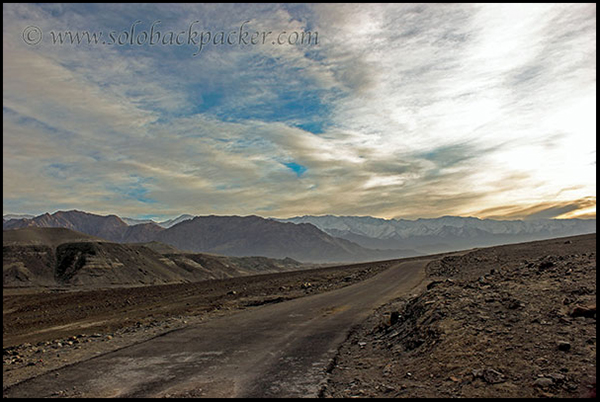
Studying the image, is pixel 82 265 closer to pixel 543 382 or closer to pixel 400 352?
pixel 400 352

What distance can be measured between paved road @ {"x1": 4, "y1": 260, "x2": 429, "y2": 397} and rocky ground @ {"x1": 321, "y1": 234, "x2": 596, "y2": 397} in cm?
91

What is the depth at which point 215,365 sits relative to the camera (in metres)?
10.3

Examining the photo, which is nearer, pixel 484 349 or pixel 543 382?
pixel 543 382

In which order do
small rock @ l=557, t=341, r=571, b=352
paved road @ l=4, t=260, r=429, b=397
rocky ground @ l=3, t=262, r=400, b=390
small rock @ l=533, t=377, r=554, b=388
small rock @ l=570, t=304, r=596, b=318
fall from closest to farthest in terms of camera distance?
1. small rock @ l=533, t=377, r=554, b=388
2. small rock @ l=557, t=341, r=571, b=352
3. paved road @ l=4, t=260, r=429, b=397
4. small rock @ l=570, t=304, r=596, b=318
5. rocky ground @ l=3, t=262, r=400, b=390

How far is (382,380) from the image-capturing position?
8.71 metres

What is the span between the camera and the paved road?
27.7ft

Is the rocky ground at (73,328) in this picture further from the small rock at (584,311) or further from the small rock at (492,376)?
the small rock at (584,311)

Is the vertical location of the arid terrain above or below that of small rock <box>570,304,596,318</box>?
below

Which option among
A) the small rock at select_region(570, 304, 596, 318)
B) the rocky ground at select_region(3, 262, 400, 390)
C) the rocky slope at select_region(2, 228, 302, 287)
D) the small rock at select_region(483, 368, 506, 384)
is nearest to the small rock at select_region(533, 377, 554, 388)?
the small rock at select_region(483, 368, 506, 384)

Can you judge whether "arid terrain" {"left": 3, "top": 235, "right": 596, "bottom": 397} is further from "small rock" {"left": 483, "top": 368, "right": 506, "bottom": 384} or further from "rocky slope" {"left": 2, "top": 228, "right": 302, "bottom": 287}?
"rocky slope" {"left": 2, "top": 228, "right": 302, "bottom": 287}

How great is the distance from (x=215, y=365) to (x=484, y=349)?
274 inches

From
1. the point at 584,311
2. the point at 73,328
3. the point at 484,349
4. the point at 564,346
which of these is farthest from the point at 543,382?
the point at 73,328

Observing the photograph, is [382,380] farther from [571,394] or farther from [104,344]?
[104,344]

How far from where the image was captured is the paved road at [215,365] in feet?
27.7
